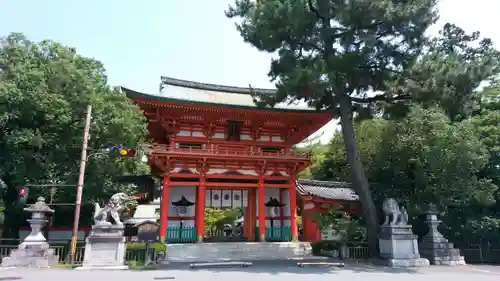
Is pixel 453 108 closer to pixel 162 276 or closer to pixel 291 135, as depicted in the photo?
pixel 291 135

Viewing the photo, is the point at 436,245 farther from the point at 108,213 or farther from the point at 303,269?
the point at 108,213

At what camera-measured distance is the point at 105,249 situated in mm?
12008

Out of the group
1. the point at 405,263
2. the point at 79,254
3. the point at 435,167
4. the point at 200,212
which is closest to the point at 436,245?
the point at 405,263

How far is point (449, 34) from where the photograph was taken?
635 inches

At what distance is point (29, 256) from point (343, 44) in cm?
1447

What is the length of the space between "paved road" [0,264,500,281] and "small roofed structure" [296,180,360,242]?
7169mm

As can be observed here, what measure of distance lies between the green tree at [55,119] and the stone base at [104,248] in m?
3.32

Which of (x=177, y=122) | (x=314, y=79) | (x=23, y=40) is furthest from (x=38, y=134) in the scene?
(x=314, y=79)

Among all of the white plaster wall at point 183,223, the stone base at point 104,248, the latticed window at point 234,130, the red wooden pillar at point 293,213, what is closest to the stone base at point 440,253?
the red wooden pillar at point 293,213

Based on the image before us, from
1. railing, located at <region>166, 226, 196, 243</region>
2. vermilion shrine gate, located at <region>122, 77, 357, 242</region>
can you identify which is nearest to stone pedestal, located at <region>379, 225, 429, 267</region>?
vermilion shrine gate, located at <region>122, 77, 357, 242</region>

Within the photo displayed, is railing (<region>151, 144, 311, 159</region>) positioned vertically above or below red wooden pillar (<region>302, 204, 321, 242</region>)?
above

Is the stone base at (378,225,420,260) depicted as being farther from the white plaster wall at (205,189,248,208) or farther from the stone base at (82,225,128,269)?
the stone base at (82,225,128,269)

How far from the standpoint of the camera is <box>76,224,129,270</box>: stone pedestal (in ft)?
38.6

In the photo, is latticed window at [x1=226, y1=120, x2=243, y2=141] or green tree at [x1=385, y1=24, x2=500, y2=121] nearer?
green tree at [x1=385, y1=24, x2=500, y2=121]
